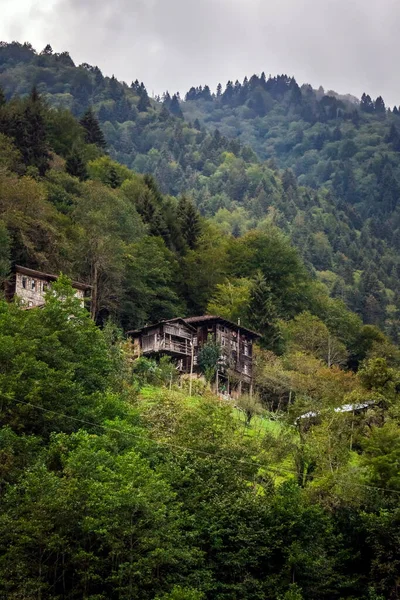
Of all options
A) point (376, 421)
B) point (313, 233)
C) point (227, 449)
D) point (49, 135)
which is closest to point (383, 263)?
point (313, 233)

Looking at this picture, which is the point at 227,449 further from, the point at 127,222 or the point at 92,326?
the point at 127,222

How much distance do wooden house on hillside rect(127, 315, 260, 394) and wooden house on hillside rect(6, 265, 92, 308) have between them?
7627 mm

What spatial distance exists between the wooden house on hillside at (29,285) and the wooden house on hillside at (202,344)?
7.63 meters

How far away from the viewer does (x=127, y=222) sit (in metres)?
80.2

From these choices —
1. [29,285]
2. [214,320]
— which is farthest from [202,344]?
[29,285]

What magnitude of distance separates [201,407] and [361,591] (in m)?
11.8

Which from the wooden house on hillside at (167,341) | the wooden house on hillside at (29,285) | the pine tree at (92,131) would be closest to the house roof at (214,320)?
the wooden house on hillside at (167,341)

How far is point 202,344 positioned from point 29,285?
14411 mm

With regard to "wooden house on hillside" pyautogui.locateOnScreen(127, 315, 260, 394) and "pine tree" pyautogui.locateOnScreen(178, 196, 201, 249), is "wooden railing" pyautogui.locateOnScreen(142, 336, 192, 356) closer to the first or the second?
"wooden house on hillside" pyautogui.locateOnScreen(127, 315, 260, 394)

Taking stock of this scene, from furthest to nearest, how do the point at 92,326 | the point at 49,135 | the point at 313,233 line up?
the point at 313,233
the point at 49,135
the point at 92,326

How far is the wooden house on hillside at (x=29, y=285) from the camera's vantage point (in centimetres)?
6222

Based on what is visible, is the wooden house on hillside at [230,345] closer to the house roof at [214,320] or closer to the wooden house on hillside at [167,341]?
the house roof at [214,320]

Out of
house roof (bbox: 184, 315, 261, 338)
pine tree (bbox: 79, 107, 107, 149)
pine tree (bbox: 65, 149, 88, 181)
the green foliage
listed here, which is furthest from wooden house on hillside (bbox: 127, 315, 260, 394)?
pine tree (bbox: 79, 107, 107, 149)

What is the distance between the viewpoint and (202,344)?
7075 cm
